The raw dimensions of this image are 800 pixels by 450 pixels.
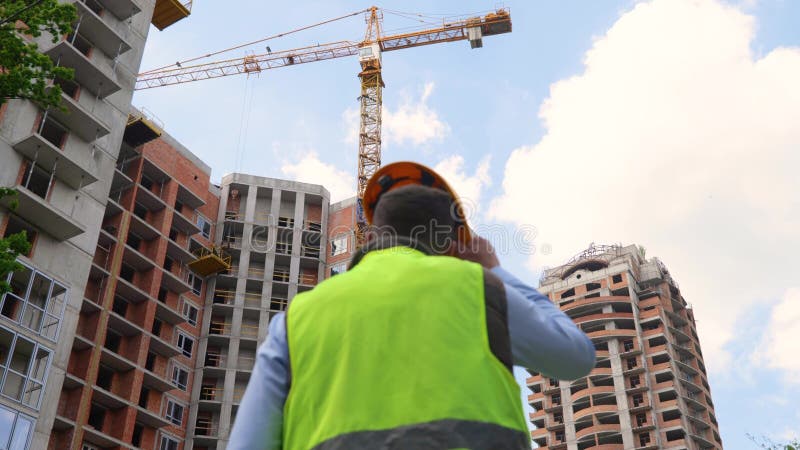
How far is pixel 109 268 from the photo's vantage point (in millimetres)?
48812

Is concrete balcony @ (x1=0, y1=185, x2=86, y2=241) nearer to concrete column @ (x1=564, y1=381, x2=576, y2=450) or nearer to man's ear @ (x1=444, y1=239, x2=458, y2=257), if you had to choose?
man's ear @ (x1=444, y1=239, x2=458, y2=257)

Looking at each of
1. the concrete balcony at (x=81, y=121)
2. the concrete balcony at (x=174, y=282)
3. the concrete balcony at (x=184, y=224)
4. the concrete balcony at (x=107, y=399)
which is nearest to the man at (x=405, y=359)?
the concrete balcony at (x=81, y=121)

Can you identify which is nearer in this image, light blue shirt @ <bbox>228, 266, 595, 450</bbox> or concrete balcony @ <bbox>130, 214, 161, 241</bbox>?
light blue shirt @ <bbox>228, 266, 595, 450</bbox>

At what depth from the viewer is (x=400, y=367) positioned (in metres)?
2.00

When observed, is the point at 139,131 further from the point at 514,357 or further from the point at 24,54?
the point at 514,357

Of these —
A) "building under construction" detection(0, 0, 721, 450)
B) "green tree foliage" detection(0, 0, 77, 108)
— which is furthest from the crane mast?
"green tree foliage" detection(0, 0, 77, 108)

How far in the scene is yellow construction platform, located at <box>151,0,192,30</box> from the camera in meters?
57.7

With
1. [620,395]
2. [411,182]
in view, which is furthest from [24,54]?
[620,395]

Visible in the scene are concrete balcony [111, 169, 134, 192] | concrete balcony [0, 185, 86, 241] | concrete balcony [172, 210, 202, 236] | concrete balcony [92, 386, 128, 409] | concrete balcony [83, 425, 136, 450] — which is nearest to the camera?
concrete balcony [0, 185, 86, 241]

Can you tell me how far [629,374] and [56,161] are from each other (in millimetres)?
64642

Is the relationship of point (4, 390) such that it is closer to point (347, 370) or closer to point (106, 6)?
point (106, 6)

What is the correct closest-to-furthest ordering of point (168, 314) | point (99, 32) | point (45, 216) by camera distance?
point (45, 216) < point (99, 32) < point (168, 314)

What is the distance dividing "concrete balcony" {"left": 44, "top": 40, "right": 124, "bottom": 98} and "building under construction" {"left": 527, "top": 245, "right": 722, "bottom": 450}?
5811cm

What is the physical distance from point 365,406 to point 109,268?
165 feet
